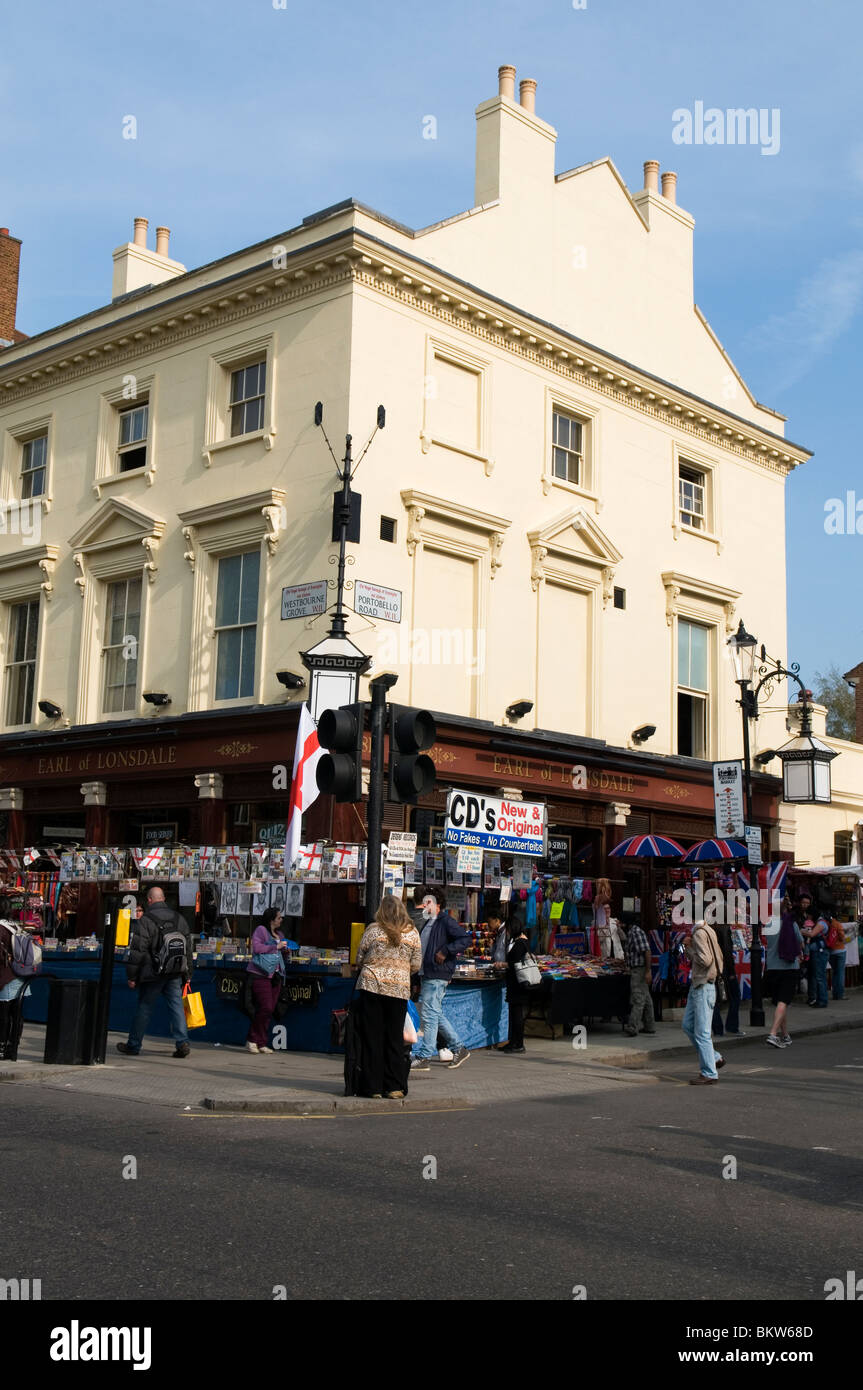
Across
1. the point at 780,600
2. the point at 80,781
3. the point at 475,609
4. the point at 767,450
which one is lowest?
the point at 80,781

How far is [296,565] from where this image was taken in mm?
20656

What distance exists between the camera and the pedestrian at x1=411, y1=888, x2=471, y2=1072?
15.4 meters

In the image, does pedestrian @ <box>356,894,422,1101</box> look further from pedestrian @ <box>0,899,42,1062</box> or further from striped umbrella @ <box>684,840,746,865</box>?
striped umbrella @ <box>684,840,746,865</box>

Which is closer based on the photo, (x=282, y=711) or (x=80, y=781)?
(x=282, y=711)

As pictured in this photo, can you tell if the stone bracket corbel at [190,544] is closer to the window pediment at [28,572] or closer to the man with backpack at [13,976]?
the window pediment at [28,572]

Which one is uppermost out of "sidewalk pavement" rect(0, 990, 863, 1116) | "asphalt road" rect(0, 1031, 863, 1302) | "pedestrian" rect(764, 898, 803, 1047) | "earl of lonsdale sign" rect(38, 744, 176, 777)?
"earl of lonsdale sign" rect(38, 744, 176, 777)

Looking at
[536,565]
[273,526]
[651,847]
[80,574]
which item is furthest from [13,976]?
[536,565]

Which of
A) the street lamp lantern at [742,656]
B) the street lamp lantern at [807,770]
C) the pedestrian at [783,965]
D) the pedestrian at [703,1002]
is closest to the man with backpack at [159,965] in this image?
the pedestrian at [703,1002]

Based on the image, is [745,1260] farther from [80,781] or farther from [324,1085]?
[80,781]

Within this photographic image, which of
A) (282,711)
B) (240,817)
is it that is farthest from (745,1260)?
(240,817)

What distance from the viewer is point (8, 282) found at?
32906 mm

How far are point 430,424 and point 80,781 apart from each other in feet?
28.5

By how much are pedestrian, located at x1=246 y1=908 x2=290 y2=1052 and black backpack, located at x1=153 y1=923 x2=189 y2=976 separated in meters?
0.83

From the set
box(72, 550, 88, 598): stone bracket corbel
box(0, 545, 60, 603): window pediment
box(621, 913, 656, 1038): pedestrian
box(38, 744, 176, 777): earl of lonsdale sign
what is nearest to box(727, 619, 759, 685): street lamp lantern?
box(621, 913, 656, 1038): pedestrian
